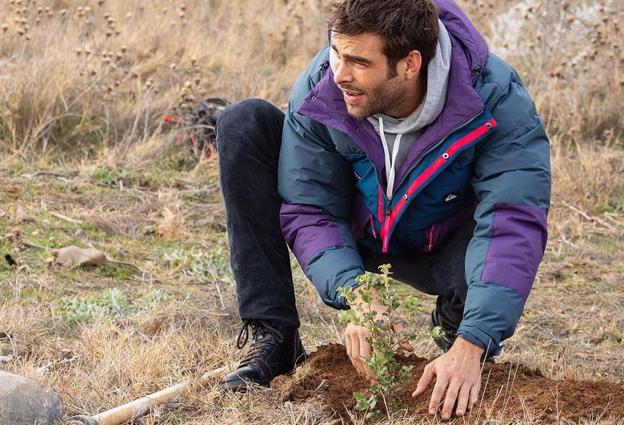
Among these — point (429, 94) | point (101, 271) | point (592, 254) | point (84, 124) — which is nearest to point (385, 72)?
point (429, 94)

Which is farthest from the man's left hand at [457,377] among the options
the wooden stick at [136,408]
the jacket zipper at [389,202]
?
the wooden stick at [136,408]

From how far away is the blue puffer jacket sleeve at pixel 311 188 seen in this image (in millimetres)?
3680

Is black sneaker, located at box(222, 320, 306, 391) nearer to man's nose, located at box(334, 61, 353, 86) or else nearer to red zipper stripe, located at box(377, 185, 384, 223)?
red zipper stripe, located at box(377, 185, 384, 223)

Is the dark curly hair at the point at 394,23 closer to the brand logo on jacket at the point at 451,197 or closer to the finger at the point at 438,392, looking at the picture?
the brand logo on jacket at the point at 451,197

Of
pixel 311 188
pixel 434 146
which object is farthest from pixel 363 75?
pixel 311 188

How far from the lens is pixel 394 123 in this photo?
12.1 feet

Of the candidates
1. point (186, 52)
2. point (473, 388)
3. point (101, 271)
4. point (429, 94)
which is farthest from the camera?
point (186, 52)

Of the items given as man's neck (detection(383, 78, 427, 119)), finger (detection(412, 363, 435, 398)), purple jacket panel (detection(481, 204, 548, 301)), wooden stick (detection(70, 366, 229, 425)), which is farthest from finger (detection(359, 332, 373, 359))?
man's neck (detection(383, 78, 427, 119))

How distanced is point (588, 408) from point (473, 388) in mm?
378

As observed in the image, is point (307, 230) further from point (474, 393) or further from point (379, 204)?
point (474, 393)

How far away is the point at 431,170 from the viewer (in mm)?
3588

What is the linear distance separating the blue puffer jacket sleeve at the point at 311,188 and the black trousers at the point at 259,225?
0.09 m

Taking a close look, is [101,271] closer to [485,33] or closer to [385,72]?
[385,72]

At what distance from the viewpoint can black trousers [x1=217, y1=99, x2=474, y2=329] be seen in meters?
3.85
